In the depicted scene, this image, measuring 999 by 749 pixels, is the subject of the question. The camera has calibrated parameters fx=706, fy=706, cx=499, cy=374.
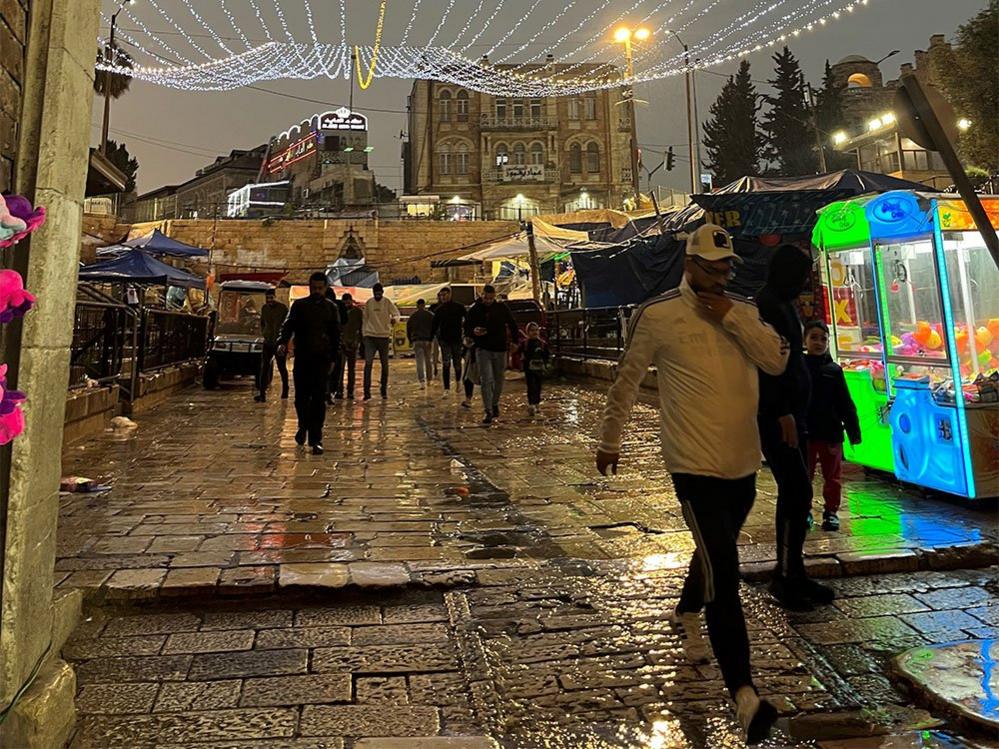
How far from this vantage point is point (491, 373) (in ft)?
32.3

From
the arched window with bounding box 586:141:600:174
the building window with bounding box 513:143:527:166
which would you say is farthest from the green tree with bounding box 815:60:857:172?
the building window with bounding box 513:143:527:166

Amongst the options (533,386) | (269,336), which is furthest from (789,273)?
(269,336)

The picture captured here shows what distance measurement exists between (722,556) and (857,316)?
4637mm

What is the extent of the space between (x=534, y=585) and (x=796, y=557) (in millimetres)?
1392

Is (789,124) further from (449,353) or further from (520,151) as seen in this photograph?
(449,353)

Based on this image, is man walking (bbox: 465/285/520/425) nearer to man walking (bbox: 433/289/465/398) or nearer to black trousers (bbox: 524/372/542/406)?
black trousers (bbox: 524/372/542/406)

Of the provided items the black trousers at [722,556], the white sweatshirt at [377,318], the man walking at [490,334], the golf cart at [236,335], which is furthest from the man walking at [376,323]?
the black trousers at [722,556]

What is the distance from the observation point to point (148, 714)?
2615 mm

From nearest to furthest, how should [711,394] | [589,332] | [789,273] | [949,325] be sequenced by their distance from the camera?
[711,394] < [789,273] < [949,325] < [589,332]

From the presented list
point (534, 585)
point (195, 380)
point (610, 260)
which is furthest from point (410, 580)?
point (195, 380)

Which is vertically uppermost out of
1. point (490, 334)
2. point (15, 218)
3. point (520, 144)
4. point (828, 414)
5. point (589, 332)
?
point (520, 144)

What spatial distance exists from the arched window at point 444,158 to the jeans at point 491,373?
48609mm

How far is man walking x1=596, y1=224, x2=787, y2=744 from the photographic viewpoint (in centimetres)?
268

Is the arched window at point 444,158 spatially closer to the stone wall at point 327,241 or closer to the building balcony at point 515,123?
the building balcony at point 515,123
